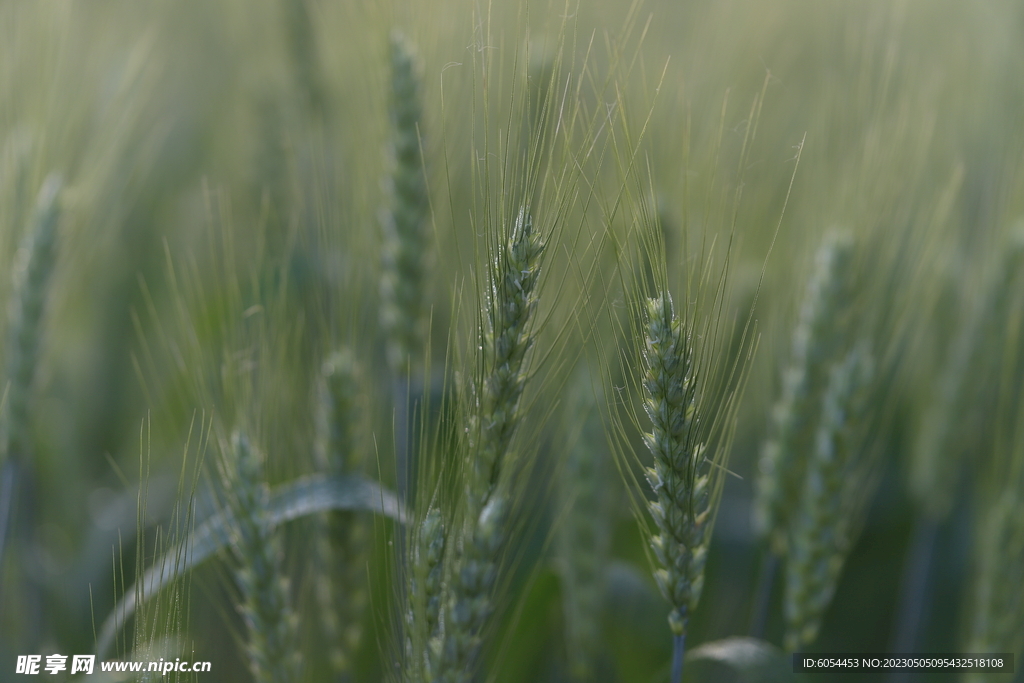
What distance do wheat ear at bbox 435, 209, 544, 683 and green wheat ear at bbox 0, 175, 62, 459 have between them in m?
0.66

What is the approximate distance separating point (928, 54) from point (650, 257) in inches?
64.0

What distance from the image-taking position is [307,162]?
1595mm

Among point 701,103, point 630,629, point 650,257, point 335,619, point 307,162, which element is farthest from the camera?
point 307,162

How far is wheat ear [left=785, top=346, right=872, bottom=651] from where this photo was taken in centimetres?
92

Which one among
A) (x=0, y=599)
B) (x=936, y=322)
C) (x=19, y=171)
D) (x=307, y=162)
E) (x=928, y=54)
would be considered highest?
(x=928, y=54)

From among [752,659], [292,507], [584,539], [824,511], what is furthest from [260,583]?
[824,511]

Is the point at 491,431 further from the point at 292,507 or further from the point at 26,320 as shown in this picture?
the point at 26,320

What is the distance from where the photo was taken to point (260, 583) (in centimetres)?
75

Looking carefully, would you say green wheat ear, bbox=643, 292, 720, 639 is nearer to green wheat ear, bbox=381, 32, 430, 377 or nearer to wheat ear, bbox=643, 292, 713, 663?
wheat ear, bbox=643, 292, 713, 663

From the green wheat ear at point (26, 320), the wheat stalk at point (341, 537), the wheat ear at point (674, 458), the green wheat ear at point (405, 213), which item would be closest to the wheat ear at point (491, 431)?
the wheat ear at point (674, 458)

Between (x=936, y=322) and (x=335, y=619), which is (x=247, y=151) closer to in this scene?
(x=335, y=619)

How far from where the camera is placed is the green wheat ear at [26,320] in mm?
940

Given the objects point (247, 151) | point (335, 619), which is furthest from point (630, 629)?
point (247, 151)

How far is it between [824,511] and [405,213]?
673 mm
